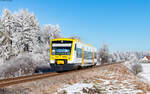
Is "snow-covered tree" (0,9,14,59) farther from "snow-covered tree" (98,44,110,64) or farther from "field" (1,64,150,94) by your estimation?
"snow-covered tree" (98,44,110,64)

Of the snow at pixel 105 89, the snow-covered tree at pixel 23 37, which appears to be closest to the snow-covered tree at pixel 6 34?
the snow-covered tree at pixel 23 37

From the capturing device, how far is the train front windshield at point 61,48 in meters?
17.5

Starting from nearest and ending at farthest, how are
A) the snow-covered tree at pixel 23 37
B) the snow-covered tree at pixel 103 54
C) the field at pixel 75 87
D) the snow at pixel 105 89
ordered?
the field at pixel 75 87, the snow at pixel 105 89, the snow-covered tree at pixel 23 37, the snow-covered tree at pixel 103 54

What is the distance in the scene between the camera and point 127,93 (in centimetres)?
966

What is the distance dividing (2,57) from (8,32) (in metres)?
8.06

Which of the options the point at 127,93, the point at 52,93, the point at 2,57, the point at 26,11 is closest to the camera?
the point at 52,93

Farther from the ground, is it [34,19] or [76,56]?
[34,19]

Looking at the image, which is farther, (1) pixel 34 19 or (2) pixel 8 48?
(1) pixel 34 19

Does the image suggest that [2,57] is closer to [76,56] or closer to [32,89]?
[76,56]

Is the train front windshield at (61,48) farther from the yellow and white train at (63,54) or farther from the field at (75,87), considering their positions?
the field at (75,87)

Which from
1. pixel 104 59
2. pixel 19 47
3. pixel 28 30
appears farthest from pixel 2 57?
pixel 104 59

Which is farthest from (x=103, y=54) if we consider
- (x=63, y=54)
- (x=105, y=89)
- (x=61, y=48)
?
(x=105, y=89)

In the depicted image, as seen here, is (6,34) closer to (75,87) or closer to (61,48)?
(61,48)

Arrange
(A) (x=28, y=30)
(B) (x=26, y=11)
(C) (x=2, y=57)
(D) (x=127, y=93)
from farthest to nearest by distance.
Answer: (B) (x=26, y=11), (A) (x=28, y=30), (C) (x=2, y=57), (D) (x=127, y=93)
